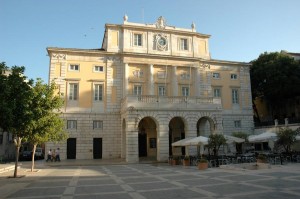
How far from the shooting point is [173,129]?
121 ft

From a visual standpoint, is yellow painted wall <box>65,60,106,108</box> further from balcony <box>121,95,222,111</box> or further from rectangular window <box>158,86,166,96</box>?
rectangular window <box>158,86,166,96</box>

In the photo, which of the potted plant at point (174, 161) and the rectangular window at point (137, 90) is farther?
the rectangular window at point (137, 90)

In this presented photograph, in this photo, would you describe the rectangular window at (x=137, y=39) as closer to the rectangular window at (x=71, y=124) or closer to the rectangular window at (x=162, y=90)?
the rectangular window at (x=162, y=90)

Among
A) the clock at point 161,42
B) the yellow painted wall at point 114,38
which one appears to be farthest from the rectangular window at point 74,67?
the clock at point 161,42

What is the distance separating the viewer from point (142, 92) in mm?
36188

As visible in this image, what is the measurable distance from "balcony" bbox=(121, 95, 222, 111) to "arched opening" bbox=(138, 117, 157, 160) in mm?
6077

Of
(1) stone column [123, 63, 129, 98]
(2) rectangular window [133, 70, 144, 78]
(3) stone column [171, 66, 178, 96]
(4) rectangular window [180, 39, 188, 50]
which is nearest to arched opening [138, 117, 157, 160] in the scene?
(1) stone column [123, 63, 129, 98]

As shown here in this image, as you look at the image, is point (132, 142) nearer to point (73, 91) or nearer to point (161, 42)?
point (73, 91)

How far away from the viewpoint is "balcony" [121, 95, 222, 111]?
29859mm

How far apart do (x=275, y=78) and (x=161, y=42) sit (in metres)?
19.9

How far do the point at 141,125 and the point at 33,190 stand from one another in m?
23.6

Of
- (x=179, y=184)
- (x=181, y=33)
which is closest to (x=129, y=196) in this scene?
(x=179, y=184)

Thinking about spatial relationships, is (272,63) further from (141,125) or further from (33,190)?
(33,190)

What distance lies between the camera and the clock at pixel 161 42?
37.5 m
